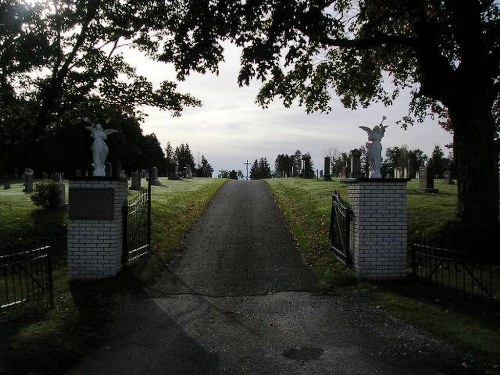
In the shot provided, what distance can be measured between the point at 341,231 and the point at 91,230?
18.9 feet

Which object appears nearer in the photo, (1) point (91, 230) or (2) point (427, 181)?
(1) point (91, 230)

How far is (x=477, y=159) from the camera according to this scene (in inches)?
464

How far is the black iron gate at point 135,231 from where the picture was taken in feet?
34.2

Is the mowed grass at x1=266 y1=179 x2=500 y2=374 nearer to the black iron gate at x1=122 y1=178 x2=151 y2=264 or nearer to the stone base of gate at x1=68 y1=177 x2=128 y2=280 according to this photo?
the black iron gate at x1=122 y1=178 x2=151 y2=264

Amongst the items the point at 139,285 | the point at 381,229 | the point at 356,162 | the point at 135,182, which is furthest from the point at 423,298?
the point at 356,162

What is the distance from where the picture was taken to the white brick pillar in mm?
9492

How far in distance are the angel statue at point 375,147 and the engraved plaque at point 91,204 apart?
5.81 m

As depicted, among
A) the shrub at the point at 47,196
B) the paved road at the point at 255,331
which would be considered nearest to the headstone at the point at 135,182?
the shrub at the point at 47,196

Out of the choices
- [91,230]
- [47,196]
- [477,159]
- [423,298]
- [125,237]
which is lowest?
[423,298]

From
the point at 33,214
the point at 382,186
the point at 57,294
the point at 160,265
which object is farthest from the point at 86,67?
the point at 382,186

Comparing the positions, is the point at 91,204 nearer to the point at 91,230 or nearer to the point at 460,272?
the point at 91,230

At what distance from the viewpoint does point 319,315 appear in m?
7.46

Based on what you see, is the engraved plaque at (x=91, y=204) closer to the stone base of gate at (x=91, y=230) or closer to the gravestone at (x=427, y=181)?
the stone base of gate at (x=91, y=230)

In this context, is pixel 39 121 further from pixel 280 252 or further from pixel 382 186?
pixel 382 186
